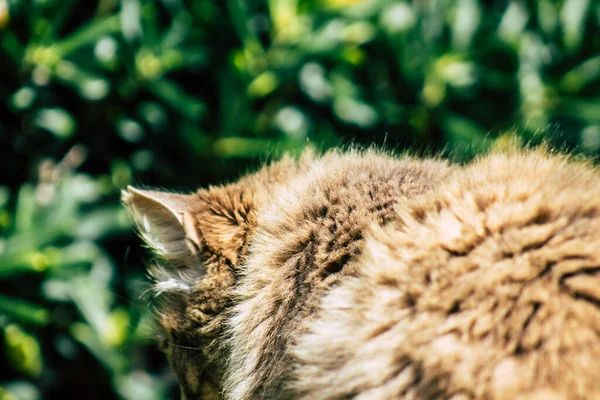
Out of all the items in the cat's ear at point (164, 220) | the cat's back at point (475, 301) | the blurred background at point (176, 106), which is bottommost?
the cat's back at point (475, 301)

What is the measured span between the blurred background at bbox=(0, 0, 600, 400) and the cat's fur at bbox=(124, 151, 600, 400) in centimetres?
121

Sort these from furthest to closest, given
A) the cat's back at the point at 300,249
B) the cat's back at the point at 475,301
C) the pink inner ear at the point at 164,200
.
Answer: the pink inner ear at the point at 164,200, the cat's back at the point at 300,249, the cat's back at the point at 475,301

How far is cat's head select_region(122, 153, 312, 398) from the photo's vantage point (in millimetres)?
2561

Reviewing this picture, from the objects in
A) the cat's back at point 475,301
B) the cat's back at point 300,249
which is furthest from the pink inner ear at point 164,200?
the cat's back at point 475,301

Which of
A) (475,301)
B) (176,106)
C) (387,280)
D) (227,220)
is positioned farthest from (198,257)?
(176,106)

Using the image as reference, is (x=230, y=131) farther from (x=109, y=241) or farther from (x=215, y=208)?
(x=215, y=208)

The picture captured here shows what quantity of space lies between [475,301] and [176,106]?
9.77 feet

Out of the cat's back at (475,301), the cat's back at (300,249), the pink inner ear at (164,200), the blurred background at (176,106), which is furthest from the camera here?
the blurred background at (176,106)

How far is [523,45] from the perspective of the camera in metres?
4.90

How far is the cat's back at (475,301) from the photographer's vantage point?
5.35ft

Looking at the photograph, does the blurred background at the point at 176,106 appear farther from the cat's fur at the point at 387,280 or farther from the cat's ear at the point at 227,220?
the cat's fur at the point at 387,280

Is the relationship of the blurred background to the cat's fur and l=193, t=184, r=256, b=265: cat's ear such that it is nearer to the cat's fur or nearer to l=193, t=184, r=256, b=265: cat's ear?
l=193, t=184, r=256, b=265: cat's ear

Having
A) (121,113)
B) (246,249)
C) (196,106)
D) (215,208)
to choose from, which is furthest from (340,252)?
(121,113)

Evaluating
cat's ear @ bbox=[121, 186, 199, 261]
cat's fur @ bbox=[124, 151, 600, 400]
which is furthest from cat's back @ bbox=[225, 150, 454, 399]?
cat's ear @ bbox=[121, 186, 199, 261]
